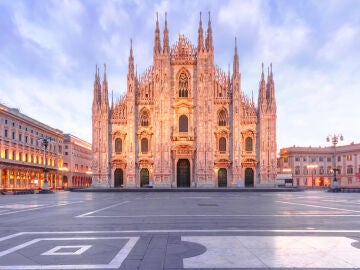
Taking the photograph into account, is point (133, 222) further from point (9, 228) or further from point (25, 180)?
point (25, 180)

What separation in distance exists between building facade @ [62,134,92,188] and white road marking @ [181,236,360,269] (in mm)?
82677

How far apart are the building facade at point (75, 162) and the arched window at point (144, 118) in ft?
102

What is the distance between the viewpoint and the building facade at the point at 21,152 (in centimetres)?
6169

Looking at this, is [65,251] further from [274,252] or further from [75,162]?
[75,162]

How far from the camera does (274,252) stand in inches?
301

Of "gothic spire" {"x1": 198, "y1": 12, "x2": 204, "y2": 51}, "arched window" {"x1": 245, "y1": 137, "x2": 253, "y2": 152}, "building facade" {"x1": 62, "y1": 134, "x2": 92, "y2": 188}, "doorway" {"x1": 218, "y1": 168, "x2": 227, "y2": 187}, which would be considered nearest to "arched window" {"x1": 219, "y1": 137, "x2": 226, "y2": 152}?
"doorway" {"x1": 218, "y1": 168, "x2": 227, "y2": 187}

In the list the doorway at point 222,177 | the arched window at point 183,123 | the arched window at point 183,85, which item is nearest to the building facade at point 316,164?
the doorway at point 222,177

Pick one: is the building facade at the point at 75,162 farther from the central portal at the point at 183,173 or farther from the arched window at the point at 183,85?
the arched window at the point at 183,85

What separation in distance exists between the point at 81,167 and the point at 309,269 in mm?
104838

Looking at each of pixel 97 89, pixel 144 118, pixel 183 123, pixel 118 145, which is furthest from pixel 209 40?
pixel 118 145

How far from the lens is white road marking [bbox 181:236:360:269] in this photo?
668 centimetres

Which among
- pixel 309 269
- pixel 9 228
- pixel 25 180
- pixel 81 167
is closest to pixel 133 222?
pixel 9 228

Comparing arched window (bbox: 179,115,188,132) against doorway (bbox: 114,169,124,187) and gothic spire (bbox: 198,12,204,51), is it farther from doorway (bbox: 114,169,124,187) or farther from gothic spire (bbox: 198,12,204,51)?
doorway (bbox: 114,169,124,187)

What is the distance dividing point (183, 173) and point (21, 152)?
30.3 metres
